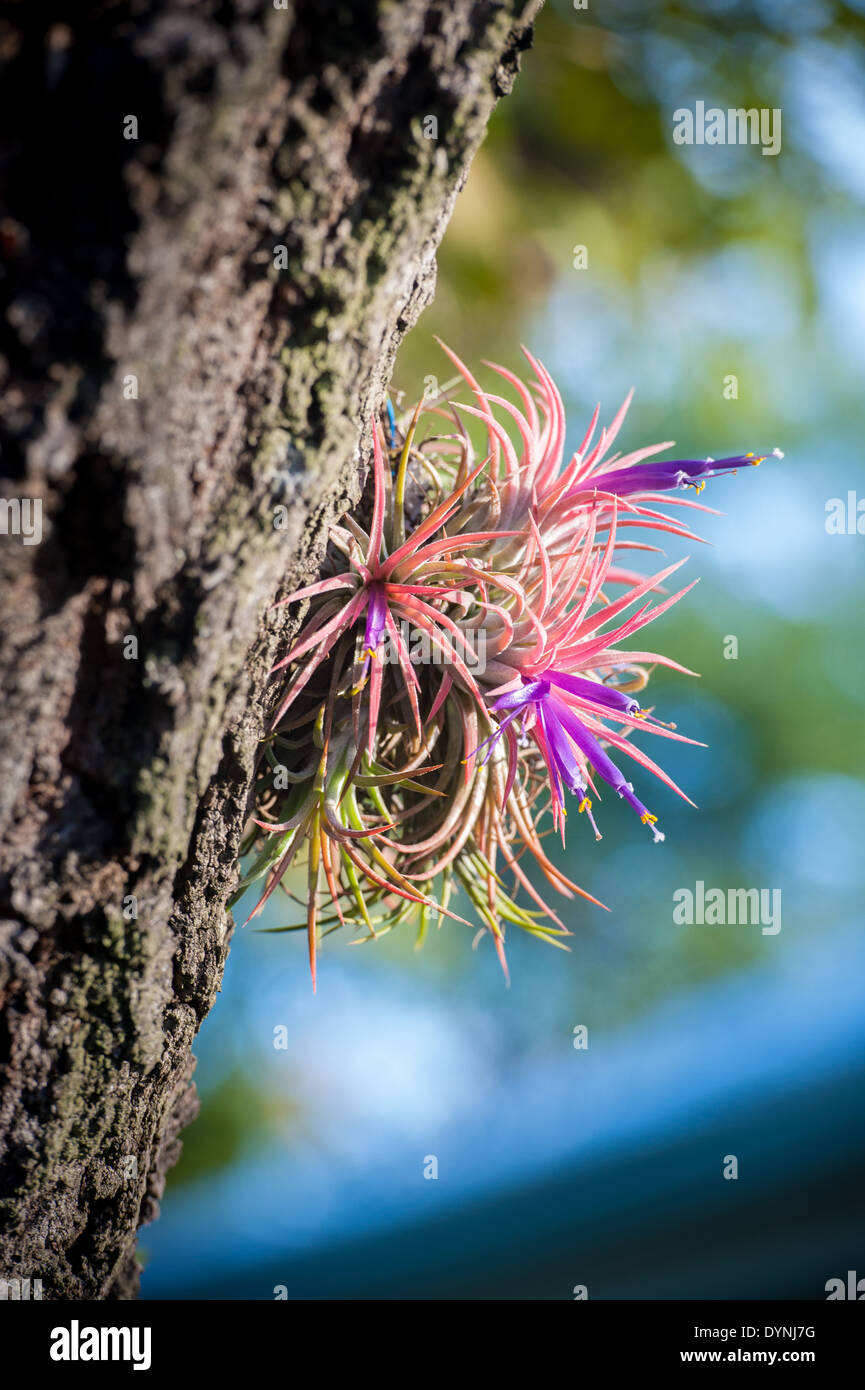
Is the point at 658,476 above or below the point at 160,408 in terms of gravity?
above

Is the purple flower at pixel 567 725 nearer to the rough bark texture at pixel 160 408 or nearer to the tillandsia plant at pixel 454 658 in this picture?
the tillandsia plant at pixel 454 658

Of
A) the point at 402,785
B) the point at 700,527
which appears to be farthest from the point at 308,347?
the point at 700,527

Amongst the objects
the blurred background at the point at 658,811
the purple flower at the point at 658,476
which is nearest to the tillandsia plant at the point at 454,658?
the purple flower at the point at 658,476

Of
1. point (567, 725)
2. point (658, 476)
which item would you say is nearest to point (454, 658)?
point (567, 725)

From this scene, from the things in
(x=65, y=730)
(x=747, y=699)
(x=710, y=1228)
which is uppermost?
(x=747, y=699)

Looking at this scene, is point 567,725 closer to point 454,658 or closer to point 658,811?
point 454,658

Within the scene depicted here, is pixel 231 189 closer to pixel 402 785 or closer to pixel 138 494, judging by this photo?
pixel 138 494
